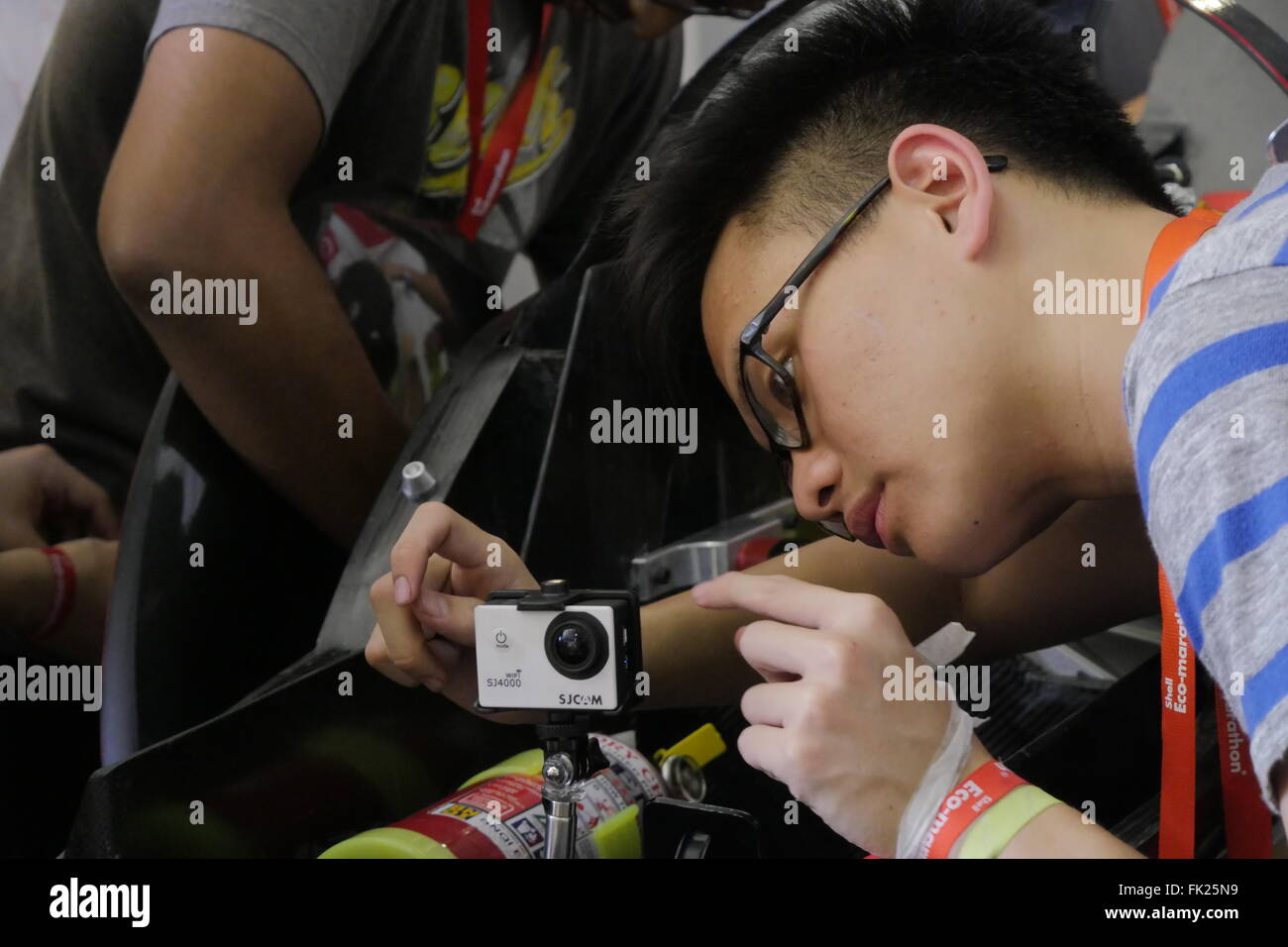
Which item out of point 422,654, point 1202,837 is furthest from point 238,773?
point 1202,837

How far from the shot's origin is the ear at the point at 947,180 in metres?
0.72

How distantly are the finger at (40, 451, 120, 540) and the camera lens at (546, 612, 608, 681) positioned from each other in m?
0.76

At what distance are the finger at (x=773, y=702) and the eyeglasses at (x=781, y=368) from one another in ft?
0.69

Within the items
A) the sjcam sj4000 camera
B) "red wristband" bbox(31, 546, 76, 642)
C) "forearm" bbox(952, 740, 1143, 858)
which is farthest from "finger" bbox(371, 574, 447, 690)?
"red wristband" bbox(31, 546, 76, 642)

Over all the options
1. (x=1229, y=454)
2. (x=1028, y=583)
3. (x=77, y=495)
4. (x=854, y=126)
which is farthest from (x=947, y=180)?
(x=77, y=495)

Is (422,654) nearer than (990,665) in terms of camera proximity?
Yes

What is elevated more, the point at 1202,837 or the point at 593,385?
the point at 593,385

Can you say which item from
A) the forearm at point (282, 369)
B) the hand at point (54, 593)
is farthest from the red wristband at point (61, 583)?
the forearm at point (282, 369)

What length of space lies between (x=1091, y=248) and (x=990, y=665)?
1.65ft

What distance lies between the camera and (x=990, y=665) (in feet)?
3.68

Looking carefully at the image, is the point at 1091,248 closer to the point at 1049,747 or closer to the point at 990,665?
the point at 1049,747

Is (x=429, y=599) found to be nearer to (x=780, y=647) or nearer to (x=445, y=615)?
(x=445, y=615)

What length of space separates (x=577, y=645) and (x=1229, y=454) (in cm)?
33

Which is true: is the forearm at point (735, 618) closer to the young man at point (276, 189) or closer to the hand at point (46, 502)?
the young man at point (276, 189)
